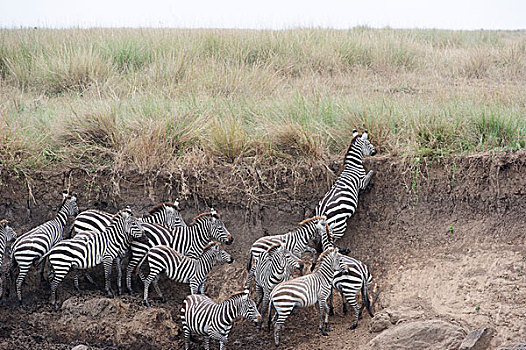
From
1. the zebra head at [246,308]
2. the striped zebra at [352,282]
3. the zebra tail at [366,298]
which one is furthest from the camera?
the zebra tail at [366,298]

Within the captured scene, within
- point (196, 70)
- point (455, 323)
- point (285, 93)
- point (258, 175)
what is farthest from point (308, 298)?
point (196, 70)

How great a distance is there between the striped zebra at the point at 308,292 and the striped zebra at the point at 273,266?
0.20 m

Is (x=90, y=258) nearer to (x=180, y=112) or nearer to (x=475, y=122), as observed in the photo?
(x=180, y=112)

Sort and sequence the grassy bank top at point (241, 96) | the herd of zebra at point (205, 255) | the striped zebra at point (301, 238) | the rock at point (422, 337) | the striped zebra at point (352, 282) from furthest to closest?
1. the grassy bank top at point (241, 96)
2. the striped zebra at point (301, 238)
3. the striped zebra at point (352, 282)
4. the herd of zebra at point (205, 255)
5. the rock at point (422, 337)

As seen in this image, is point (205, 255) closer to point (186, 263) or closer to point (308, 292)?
point (186, 263)

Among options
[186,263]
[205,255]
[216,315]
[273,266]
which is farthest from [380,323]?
[186,263]

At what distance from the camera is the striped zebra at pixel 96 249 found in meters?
6.38

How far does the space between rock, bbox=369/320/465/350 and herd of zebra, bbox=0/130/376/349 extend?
2.05ft

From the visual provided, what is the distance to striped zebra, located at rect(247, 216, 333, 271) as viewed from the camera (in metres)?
6.34

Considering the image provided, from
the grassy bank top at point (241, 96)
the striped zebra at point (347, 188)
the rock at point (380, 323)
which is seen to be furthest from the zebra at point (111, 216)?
the rock at point (380, 323)

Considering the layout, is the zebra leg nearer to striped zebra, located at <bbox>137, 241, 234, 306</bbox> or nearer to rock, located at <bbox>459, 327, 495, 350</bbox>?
striped zebra, located at <bbox>137, 241, 234, 306</bbox>

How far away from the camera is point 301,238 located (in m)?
6.36

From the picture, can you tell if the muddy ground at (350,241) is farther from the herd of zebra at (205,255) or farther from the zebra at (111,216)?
the zebra at (111,216)

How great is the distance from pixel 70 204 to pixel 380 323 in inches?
163
